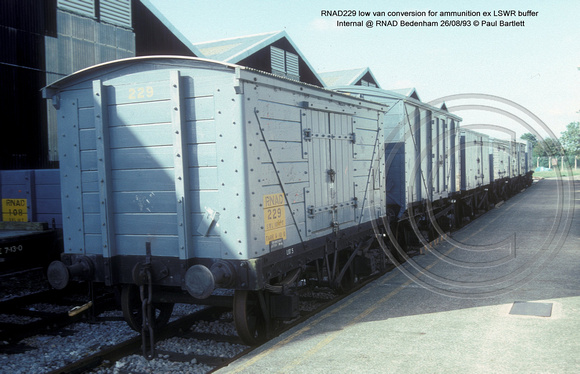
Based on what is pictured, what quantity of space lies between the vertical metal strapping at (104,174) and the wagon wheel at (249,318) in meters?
1.42

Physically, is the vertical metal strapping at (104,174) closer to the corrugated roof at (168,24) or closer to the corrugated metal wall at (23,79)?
the corrugated metal wall at (23,79)

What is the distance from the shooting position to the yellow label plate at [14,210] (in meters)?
8.58

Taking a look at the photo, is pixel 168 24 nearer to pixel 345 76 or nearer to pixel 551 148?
pixel 551 148

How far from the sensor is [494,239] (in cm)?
1215

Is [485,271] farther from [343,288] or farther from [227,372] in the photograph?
[227,372]

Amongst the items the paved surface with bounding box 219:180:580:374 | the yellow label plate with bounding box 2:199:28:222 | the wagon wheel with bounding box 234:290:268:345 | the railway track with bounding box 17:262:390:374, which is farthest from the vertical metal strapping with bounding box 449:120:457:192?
the yellow label plate with bounding box 2:199:28:222

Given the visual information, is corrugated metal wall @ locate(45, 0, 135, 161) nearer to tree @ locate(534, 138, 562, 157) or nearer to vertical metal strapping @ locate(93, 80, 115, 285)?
vertical metal strapping @ locate(93, 80, 115, 285)

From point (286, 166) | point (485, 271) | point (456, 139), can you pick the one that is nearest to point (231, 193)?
point (286, 166)

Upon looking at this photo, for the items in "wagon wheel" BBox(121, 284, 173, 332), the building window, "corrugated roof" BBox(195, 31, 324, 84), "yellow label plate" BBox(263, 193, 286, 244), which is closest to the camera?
"yellow label plate" BBox(263, 193, 286, 244)

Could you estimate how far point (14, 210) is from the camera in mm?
8680

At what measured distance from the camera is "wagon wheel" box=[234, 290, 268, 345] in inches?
209

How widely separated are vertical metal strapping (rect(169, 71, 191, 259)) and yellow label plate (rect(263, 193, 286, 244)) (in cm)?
80

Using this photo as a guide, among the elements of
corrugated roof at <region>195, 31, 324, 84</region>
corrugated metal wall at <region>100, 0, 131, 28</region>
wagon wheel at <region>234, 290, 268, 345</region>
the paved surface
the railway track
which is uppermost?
corrugated roof at <region>195, 31, 324, 84</region>

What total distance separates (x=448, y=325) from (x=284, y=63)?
18785 millimetres
